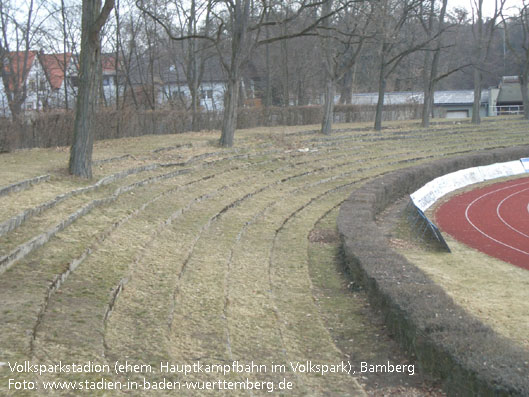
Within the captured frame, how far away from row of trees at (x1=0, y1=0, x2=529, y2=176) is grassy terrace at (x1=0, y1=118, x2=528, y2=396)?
271cm

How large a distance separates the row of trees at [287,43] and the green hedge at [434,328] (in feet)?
25.5

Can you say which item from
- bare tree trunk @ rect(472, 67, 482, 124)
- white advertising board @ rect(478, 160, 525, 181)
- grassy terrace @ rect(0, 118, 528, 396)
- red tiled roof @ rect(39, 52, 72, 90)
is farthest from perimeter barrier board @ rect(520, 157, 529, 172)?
red tiled roof @ rect(39, 52, 72, 90)

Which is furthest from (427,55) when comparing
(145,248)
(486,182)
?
(145,248)

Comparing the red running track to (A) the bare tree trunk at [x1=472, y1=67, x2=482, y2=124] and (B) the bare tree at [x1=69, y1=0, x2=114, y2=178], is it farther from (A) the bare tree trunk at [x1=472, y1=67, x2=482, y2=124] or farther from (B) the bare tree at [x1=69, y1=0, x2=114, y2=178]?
(A) the bare tree trunk at [x1=472, y1=67, x2=482, y2=124]

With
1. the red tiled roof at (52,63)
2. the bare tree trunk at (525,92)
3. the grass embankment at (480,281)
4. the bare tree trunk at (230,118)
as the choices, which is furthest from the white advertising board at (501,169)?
the red tiled roof at (52,63)

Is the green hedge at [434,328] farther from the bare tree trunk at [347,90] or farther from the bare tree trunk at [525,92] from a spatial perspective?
the bare tree trunk at [347,90]

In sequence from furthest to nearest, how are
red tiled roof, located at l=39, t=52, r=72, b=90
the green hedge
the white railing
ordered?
the white railing, red tiled roof, located at l=39, t=52, r=72, b=90, the green hedge

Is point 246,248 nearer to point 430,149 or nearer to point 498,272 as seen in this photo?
point 498,272

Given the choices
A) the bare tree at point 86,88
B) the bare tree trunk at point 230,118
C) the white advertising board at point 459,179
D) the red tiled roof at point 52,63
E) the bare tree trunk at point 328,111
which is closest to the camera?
the bare tree at point 86,88

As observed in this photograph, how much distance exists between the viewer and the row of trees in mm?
23797

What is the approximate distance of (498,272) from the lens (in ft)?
42.5

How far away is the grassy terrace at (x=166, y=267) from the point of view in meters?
6.52

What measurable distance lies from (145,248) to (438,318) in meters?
5.42

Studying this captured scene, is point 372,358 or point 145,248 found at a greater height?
point 145,248
